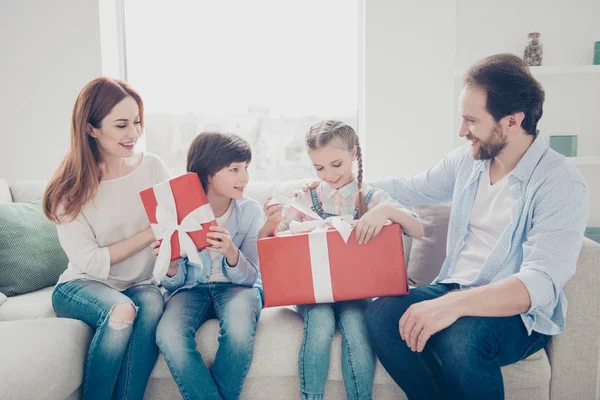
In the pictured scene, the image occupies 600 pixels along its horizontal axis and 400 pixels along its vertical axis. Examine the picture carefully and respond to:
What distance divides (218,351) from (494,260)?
2.95ft

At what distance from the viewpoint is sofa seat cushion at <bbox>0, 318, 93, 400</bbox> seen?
146cm

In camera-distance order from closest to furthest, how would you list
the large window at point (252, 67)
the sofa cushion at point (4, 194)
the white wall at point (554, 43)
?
the sofa cushion at point (4, 194) < the white wall at point (554, 43) < the large window at point (252, 67)

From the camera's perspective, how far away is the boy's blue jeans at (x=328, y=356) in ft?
5.25

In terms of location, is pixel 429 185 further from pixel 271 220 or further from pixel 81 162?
pixel 81 162

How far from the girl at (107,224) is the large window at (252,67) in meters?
1.25

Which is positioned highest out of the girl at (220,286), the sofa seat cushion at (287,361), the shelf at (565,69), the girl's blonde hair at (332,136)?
the shelf at (565,69)

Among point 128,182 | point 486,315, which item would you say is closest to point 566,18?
point 486,315

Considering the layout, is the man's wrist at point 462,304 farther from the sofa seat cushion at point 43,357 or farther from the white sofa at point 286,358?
the sofa seat cushion at point 43,357

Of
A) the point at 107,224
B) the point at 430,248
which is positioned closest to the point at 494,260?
the point at 430,248

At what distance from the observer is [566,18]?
2852mm

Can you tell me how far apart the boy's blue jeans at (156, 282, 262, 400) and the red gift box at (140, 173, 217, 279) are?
0.17 meters

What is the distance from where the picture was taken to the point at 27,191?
245 cm

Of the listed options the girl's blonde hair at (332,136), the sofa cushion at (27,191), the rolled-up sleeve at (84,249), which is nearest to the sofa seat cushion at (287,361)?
the rolled-up sleeve at (84,249)

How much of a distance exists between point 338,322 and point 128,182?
911 millimetres
